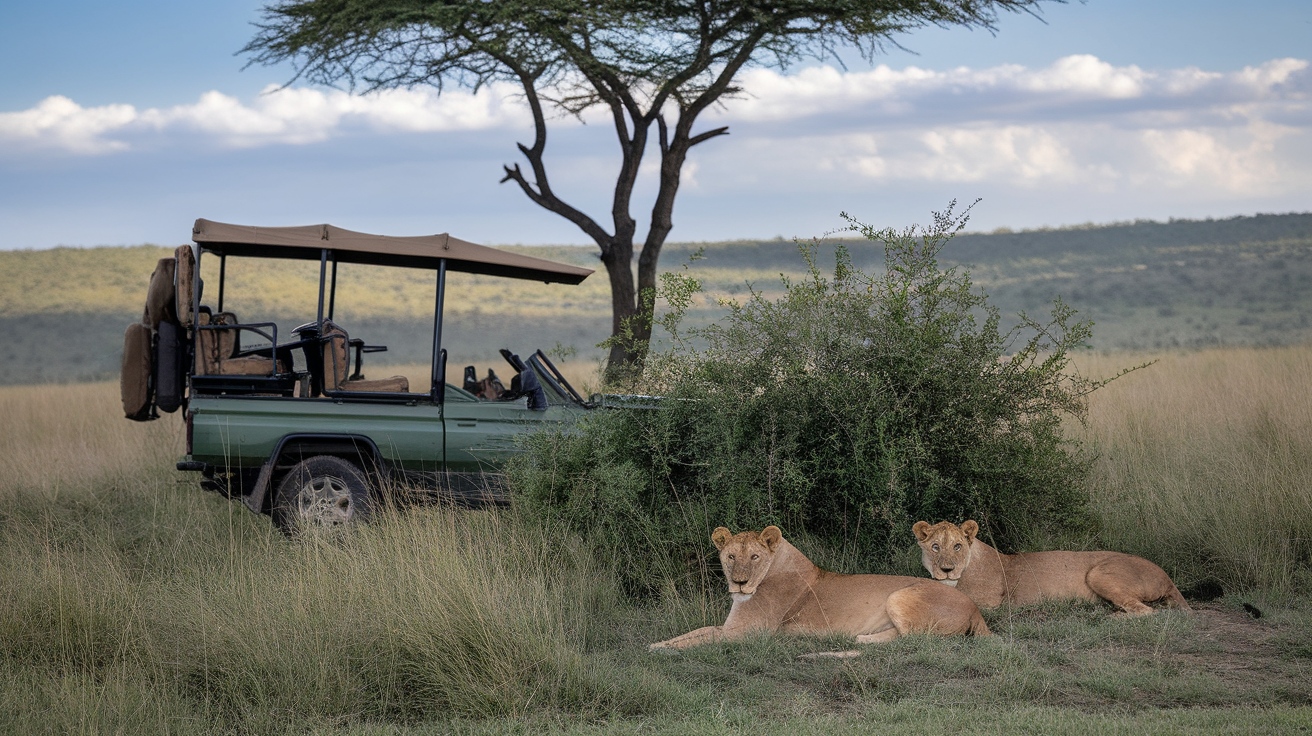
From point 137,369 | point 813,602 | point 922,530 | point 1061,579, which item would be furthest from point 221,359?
point 1061,579

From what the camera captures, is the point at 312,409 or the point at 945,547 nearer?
the point at 945,547

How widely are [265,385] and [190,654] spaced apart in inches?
122

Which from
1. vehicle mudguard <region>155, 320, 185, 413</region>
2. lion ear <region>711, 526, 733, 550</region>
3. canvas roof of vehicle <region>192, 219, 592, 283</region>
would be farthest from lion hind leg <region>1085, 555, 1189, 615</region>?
vehicle mudguard <region>155, 320, 185, 413</region>

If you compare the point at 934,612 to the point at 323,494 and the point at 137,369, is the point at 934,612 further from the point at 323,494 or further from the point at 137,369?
the point at 137,369

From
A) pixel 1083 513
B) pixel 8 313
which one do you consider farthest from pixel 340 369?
pixel 8 313

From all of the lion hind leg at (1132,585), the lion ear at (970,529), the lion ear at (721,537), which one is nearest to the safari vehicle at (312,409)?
the lion ear at (721,537)

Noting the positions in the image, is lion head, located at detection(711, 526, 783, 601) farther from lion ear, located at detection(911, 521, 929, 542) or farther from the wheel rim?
the wheel rim

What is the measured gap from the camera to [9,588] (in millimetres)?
6559

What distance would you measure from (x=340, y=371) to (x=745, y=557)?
4.18 meters

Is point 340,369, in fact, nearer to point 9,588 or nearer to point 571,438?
point 571,438

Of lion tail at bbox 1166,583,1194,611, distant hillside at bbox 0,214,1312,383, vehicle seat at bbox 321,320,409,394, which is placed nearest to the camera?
lion tail at bbox 1166,583,1194,611

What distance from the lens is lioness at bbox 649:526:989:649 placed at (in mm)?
5863

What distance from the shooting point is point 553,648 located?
556cm

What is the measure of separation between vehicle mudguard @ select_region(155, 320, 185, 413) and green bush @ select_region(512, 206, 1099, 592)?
9.44 ft
